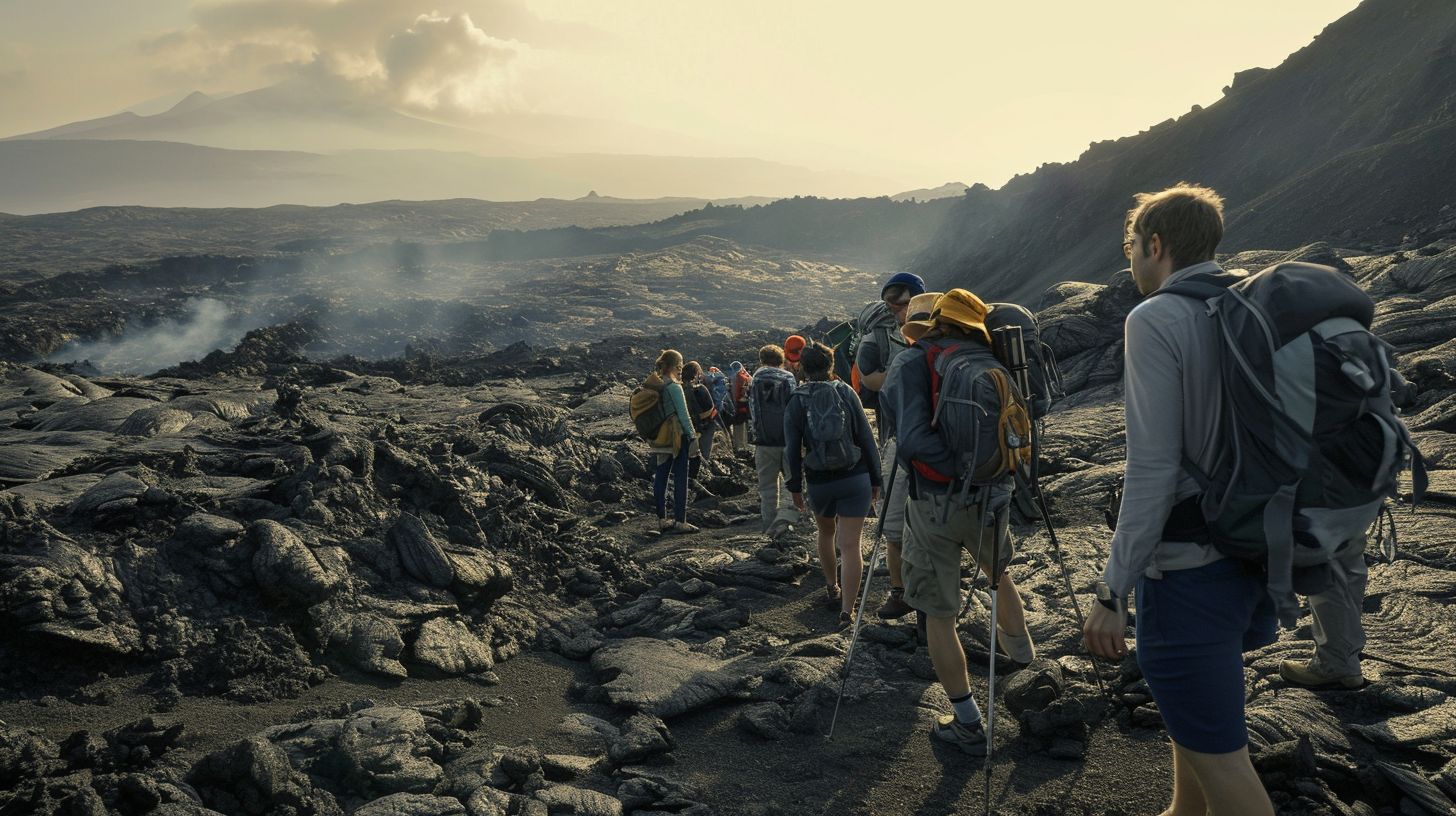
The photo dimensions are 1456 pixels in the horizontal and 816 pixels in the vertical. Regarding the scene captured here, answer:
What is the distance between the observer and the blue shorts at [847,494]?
619 centimetres

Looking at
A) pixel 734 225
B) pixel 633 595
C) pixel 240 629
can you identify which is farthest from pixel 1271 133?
pixel 734 225

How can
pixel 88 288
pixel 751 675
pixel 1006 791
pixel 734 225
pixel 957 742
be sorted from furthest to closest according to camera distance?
1. pixel 734 225
2. pixel 88 288
3. pixel 751 675
4. pixel 957 742
5. pixel 1006 791

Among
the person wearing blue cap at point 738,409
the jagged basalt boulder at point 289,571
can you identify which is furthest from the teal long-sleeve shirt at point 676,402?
the person wearing blue cap at point 738,409

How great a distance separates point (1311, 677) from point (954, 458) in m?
2.27

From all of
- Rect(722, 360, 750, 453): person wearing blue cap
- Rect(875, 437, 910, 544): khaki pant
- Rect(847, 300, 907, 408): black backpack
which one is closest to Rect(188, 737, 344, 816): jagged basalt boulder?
Rect(875, 437, 910, 544): khaki pant

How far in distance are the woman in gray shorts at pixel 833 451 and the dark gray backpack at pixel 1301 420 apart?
3.85m

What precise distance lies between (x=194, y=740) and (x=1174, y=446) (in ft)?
16.3

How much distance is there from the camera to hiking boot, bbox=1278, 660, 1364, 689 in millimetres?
4422

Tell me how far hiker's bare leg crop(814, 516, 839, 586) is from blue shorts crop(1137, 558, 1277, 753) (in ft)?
13.5

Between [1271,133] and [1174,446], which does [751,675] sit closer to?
[1174,446]

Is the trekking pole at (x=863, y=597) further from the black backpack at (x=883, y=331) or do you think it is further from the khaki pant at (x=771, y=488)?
the khaki pant at (x=771, y=488)

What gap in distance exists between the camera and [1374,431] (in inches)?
85.0

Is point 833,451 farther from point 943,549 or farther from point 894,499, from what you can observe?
point 943,549

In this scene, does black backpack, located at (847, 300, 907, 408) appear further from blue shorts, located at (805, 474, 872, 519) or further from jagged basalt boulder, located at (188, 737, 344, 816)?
jagged basalt boulder, located at (188, 737, 344, 816)
